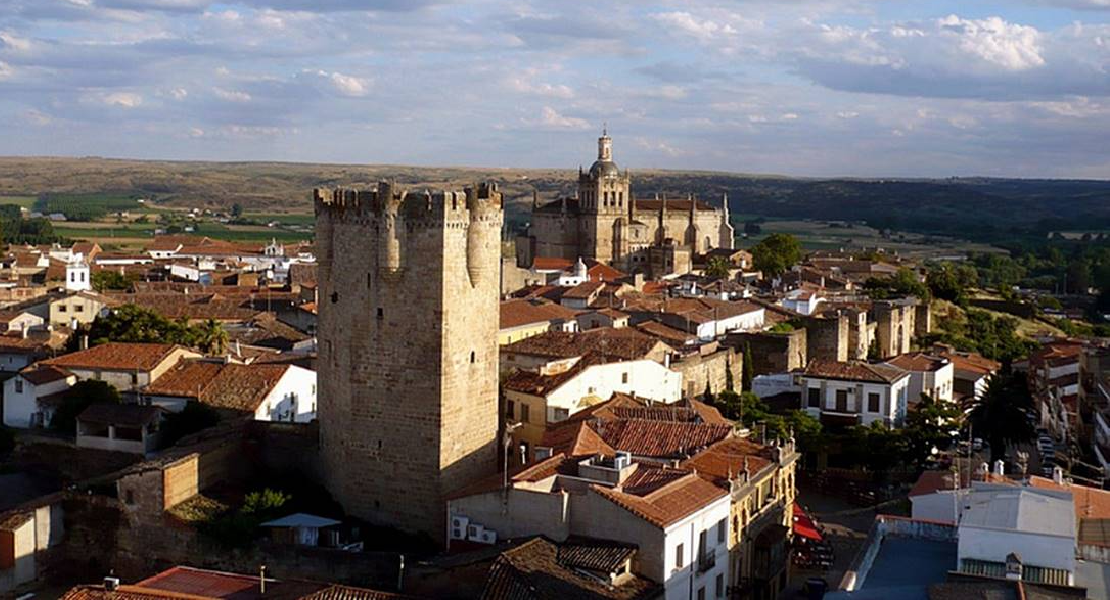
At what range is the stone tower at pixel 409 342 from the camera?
21.3 metres

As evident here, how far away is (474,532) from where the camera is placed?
19812 mm

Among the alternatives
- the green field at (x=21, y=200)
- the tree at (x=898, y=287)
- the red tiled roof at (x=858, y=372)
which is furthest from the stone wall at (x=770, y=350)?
the green field at (x=21, y=200)

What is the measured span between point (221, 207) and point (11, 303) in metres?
144

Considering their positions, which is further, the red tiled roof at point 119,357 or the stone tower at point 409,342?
the red tiled roof at point 119,357

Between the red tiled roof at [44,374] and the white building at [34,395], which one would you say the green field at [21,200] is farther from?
the white building at [34,395]

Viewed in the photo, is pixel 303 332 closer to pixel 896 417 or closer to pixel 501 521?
pixel 896 417

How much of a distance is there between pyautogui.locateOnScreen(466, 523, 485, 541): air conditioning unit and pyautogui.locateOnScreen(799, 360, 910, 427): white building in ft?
49.7

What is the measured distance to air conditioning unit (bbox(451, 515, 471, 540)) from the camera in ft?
65.5

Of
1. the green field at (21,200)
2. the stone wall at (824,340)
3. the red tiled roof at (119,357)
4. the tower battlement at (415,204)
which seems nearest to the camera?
the tower battlement at (415,204)

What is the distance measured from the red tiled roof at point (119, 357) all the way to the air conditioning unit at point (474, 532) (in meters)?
12.8

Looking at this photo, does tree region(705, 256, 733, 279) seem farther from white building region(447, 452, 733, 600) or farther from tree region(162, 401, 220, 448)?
white building region(447, 452, 733, 600)

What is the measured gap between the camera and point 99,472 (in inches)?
1079

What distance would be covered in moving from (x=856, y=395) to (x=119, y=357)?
17.9 m

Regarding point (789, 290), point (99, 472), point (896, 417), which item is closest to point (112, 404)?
point (99, 472)
